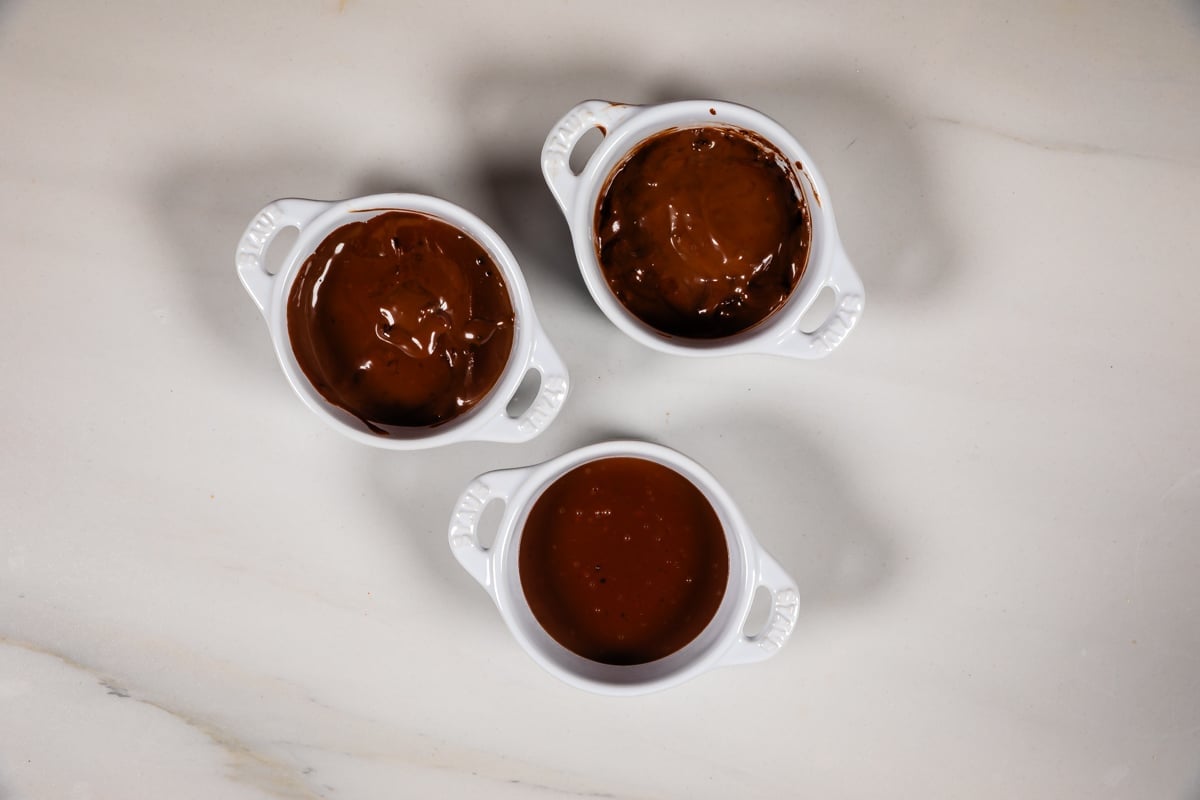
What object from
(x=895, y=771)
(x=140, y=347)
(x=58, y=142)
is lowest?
(x=895, y=771)

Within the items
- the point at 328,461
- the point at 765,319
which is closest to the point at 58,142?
the point at 328,461

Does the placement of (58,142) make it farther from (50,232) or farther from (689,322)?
(689,322)

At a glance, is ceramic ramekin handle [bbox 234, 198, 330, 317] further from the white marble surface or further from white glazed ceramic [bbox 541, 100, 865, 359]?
white glazed ceramic [bbox 541, 100, 865, 359]

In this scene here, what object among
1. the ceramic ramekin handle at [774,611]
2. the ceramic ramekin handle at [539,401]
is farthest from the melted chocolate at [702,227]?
the ceramic ramekin handle at [774,611]

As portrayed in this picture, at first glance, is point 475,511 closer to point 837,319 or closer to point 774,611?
point 774,611

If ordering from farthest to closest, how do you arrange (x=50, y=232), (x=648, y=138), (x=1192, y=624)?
(x=1192, y=624) < (x=50, y=232) < (x=648, y=138)

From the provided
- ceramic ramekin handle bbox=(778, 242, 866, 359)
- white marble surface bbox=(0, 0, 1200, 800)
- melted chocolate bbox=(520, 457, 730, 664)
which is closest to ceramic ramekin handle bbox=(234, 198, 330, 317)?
white marble surface bbox=(0, 0, 1200, 800)

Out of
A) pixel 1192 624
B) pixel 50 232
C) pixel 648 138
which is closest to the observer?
pixel 648 138
